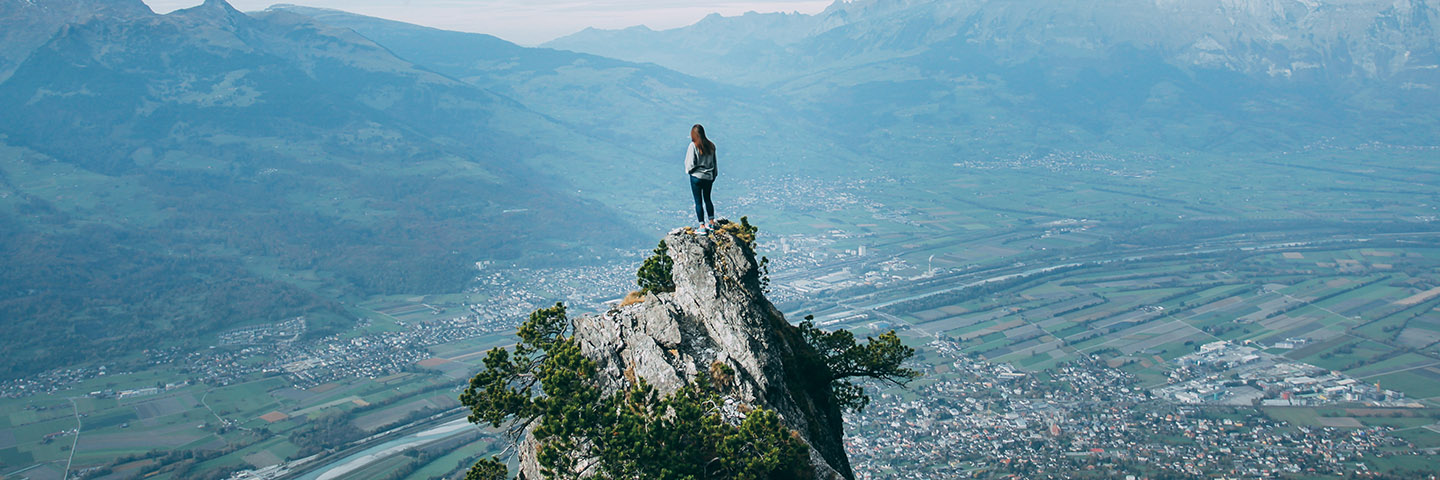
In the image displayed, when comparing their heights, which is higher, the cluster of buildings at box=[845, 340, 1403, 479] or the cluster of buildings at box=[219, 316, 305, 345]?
the cluster of buildings at box=[219, 316, 305, 345]

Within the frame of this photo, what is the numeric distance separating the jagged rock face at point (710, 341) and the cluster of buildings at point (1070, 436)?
32.0m

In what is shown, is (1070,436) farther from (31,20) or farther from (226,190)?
(31,20)

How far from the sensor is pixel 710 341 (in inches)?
579

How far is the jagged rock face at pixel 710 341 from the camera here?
14.2 meters

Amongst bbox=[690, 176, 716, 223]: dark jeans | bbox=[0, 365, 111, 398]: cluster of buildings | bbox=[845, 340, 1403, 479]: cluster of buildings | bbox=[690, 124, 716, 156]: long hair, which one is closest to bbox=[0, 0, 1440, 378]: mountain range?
bbox=[0, 365, 111, 398]: cluster of buildings

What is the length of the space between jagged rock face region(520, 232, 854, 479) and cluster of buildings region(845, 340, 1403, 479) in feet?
105

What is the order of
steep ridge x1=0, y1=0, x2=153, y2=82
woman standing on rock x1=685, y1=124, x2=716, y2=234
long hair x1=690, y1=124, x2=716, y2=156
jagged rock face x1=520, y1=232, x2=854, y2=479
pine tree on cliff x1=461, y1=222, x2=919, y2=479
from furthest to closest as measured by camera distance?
1. steep ridge x1=0, y1=0, x2=153, y2=82
2. woman standing on rock x1=685, y1=124, x2=716, y2=234
3. long hair x1=690, y1=124, x2=716, y2=156
4. jagged rock face x1=520, y1=232, x2=854, y2=479
5. pine tree on cliff x1=461, y1=222, x2=919, y2=479

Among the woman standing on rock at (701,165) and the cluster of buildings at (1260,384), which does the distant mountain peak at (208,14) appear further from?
the woman standing on rock at (701,165)

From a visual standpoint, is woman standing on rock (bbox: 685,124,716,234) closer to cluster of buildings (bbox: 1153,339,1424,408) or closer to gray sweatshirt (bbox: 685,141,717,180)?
gray sweatshirt (bbox: 685,141,717,180)

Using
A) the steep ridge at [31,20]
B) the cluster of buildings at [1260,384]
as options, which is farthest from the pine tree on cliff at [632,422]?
the steep ridge at [31,20]

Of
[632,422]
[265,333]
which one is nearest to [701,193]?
[632,422]

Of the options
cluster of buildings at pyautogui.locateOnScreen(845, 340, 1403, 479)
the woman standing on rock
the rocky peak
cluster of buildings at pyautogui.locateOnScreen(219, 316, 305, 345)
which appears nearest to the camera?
the woman standing on rock

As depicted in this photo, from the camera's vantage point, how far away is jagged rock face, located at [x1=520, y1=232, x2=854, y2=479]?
557 inches

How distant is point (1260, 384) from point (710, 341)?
2501 inches
